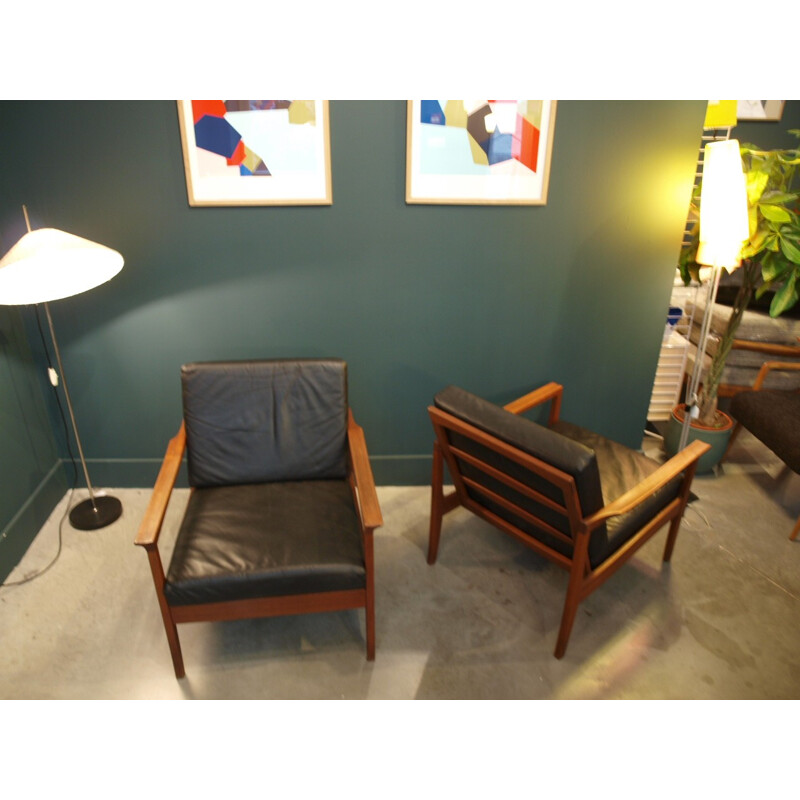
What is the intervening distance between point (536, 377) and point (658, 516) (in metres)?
0.89

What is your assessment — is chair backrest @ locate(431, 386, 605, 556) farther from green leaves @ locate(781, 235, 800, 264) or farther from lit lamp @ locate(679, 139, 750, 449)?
green leaves @ locate(781, 235, 800, 264)

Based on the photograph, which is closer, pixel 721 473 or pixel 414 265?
pixel 414 265

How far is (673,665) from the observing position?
205 centimetres

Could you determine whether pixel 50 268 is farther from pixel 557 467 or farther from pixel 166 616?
pixel 557 467

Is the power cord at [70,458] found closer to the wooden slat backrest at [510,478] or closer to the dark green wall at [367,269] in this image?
the dark green wall at [367,269]

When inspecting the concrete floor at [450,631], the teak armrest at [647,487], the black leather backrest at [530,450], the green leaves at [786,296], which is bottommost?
the concrete floor at [450,631]

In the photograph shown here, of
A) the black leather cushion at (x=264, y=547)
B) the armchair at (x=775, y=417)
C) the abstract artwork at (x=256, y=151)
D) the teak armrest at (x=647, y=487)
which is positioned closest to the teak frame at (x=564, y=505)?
the teak armrest at (x=647, y=487)

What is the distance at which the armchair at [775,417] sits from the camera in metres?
2.64

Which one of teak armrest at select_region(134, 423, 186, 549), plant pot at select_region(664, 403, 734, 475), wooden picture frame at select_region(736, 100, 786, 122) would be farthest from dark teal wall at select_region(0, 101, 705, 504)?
wooden picture frame at select_region(736, 100, 786, 122)

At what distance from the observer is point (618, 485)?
89.3 inches

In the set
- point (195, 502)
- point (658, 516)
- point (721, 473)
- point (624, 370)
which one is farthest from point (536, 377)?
point (195, 502)

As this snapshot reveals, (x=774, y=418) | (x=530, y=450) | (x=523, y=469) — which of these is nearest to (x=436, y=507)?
(x=523, y=469)

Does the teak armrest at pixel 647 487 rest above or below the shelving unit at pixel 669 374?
above
